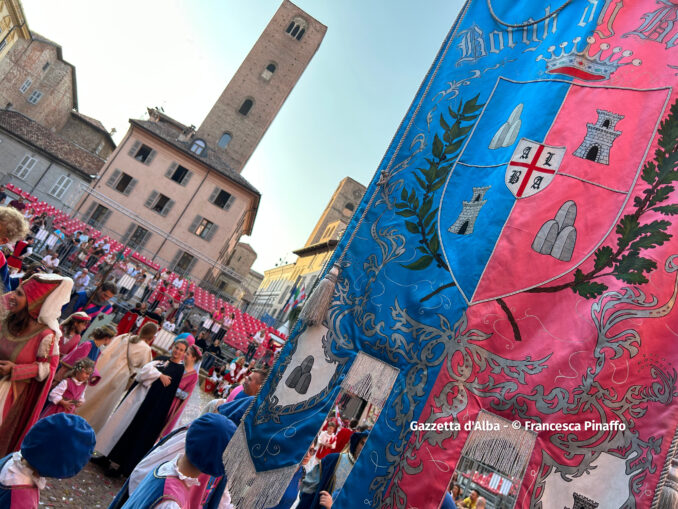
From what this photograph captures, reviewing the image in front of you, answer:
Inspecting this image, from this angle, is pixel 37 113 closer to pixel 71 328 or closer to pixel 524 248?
pixel 71 328

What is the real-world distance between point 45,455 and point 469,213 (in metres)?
2.60

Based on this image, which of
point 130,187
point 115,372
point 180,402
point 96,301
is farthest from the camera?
point 130,187

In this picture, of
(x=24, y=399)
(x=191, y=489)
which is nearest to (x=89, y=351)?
(x=24, y=399)

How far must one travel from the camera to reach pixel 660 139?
8.11ft

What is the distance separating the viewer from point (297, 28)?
1657 inches

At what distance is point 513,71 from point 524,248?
127 centimetres

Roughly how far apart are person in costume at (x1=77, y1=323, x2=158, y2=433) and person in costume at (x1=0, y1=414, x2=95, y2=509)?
359cm

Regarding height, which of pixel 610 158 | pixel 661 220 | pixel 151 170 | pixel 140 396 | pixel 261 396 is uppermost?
pixel 151 170

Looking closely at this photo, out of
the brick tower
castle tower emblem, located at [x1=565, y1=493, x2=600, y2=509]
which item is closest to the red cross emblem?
castle tower emblem, located at [x1=565, y1=493, x2=600, y2=509]

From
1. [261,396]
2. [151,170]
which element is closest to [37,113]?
[151,170]

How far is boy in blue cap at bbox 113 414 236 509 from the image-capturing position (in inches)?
81.2

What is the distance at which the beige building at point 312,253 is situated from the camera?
45.0 metres

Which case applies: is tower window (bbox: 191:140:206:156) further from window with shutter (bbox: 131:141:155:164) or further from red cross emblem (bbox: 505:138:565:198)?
red cross emblem (bbox: 505:138:565:198)

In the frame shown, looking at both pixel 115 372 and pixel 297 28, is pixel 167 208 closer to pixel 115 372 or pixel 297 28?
pixel 297 28
